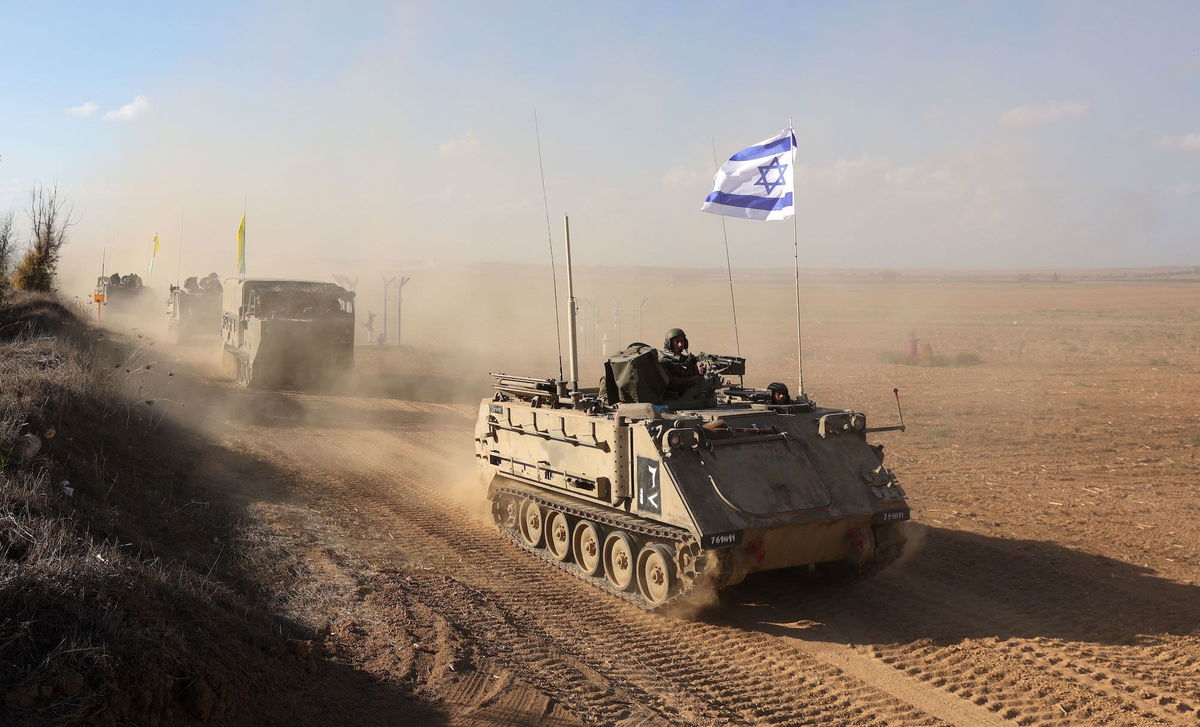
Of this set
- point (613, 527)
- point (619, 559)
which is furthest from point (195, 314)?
point (619, 559)

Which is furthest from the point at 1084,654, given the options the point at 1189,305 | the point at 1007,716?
the point at 1189,305

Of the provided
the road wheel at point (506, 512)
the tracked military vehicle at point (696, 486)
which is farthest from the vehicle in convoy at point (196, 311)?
the tracked military vehicle at point (696, 486)

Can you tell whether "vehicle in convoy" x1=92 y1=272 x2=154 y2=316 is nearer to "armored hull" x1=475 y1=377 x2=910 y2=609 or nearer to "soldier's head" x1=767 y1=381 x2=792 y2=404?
"armored hull" x1=475 y1=377 x2=910 y2=609

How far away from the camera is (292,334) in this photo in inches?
901

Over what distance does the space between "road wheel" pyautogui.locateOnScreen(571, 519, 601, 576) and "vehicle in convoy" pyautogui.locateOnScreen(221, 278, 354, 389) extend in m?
14.8

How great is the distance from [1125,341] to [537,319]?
99.9 feet

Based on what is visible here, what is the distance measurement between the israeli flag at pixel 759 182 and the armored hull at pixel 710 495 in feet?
11.6

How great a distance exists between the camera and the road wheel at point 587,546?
32.4 ft

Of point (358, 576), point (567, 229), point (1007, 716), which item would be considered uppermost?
point (567, 229)

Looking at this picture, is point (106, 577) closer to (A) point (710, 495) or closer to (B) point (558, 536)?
(A) point (710, 495)

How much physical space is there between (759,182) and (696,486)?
5.81 metres

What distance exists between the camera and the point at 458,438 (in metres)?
18.4

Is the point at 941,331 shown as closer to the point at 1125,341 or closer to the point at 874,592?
the point at 1125,341

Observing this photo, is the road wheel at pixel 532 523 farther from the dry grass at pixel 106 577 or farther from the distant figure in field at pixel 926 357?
the distant figure in field at pixel 926 357
